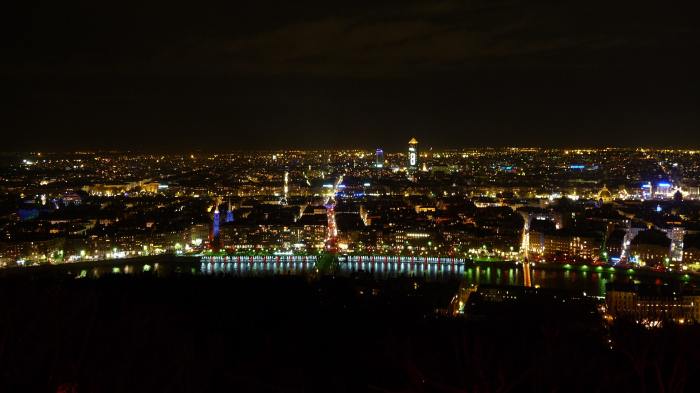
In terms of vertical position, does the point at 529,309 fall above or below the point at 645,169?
below

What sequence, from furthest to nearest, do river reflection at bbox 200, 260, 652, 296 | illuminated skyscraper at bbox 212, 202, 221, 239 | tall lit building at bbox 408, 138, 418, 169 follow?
tall lit building at bbox 408, 138, 418, 169 → illuminated skyscraper at bbox 212, 202, 221, 239 → river reflection at bbox 200, 260, 652, 296

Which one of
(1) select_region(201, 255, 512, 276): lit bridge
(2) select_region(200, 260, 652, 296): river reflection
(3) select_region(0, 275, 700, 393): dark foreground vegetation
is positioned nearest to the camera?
(3) select_region(0, 275, 700, 393): dark foreground vegetation

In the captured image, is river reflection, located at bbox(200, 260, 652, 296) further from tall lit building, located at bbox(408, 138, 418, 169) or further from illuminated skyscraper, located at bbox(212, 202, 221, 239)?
tall lit building, located at bbox(408, 138, 418, 169)

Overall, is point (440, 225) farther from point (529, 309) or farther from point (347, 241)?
point (529, 309)

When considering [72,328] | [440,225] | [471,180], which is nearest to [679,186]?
[471,180]

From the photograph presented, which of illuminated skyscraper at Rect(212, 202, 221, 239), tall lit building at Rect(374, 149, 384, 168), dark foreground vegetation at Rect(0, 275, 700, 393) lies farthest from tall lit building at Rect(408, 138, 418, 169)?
dark foreground vegetation at Rect(0, 275, 700, 393)

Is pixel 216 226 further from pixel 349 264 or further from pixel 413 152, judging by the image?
pixel 413 152

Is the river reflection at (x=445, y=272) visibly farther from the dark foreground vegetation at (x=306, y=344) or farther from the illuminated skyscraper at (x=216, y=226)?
the illuminated skyscraper at (x=216, y=226)

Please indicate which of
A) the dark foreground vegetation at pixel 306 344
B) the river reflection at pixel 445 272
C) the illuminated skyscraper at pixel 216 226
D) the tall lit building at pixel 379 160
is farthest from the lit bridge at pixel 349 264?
the tall lit building at pixel 379 160

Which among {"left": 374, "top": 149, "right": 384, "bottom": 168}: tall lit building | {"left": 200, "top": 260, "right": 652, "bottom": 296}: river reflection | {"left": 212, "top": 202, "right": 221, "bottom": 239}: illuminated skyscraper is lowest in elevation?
{"left": 200, "top": 260, "right": 652, "bottom": 296}: river reflection
